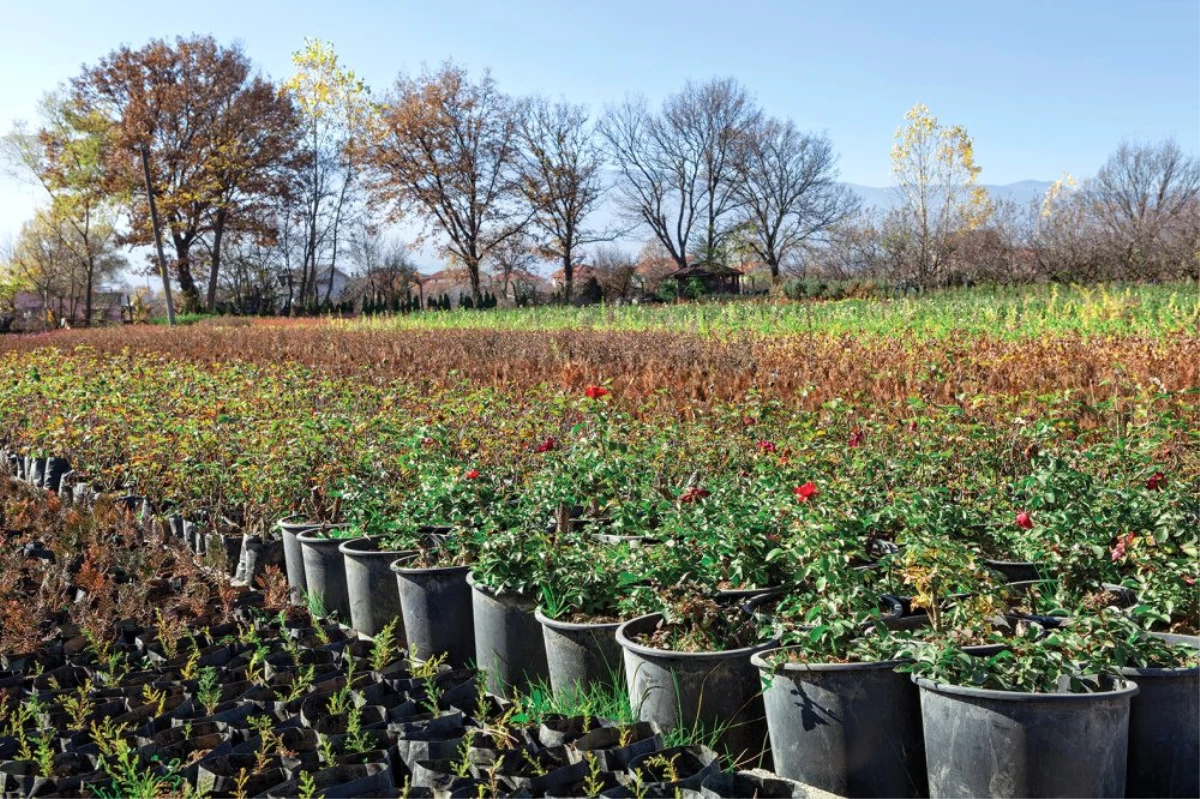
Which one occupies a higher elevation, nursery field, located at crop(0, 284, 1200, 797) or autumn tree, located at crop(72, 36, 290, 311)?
autumn tree, located at crop(72, 36, 290, 311)

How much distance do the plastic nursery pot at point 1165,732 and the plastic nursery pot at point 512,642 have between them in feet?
5.87

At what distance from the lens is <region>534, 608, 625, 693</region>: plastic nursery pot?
3.09 meters

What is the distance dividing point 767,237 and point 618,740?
167ft

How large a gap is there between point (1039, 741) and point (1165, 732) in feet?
1.40

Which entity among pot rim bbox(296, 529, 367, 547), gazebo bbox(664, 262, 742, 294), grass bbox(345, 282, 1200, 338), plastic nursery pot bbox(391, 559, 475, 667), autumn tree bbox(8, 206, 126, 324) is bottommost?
plastic nursery pot bbox(391, 559, 475, 667)

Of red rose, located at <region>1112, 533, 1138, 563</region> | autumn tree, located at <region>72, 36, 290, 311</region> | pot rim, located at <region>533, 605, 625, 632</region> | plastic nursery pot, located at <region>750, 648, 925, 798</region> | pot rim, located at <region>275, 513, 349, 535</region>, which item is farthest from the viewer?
autumn tree, located at <region>72, 36, 290, 311</region>

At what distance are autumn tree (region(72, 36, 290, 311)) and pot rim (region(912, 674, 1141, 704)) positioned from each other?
39.4 metres

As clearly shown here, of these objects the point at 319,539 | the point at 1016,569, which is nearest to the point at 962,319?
the point at 1016,569

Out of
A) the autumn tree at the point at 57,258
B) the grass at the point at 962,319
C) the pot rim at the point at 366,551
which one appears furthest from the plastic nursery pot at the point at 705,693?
the autumn tree at the point at 57,258

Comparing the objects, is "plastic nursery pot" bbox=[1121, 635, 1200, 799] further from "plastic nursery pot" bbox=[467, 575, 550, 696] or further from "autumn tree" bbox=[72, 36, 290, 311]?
"autumn tree" bbox=[72, 36, 290, 311]

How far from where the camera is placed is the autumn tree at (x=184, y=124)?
124 ft

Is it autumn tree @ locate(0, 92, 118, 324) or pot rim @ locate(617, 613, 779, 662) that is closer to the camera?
pot rim @ locate(617, 613, 779, 662)

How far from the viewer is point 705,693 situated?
2.78 metres

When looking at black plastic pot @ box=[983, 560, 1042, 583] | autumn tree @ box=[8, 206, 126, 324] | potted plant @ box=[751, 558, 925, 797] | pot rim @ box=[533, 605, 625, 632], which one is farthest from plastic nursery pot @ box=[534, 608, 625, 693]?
autumn tree @ box=[8, 206, 126, 324]
